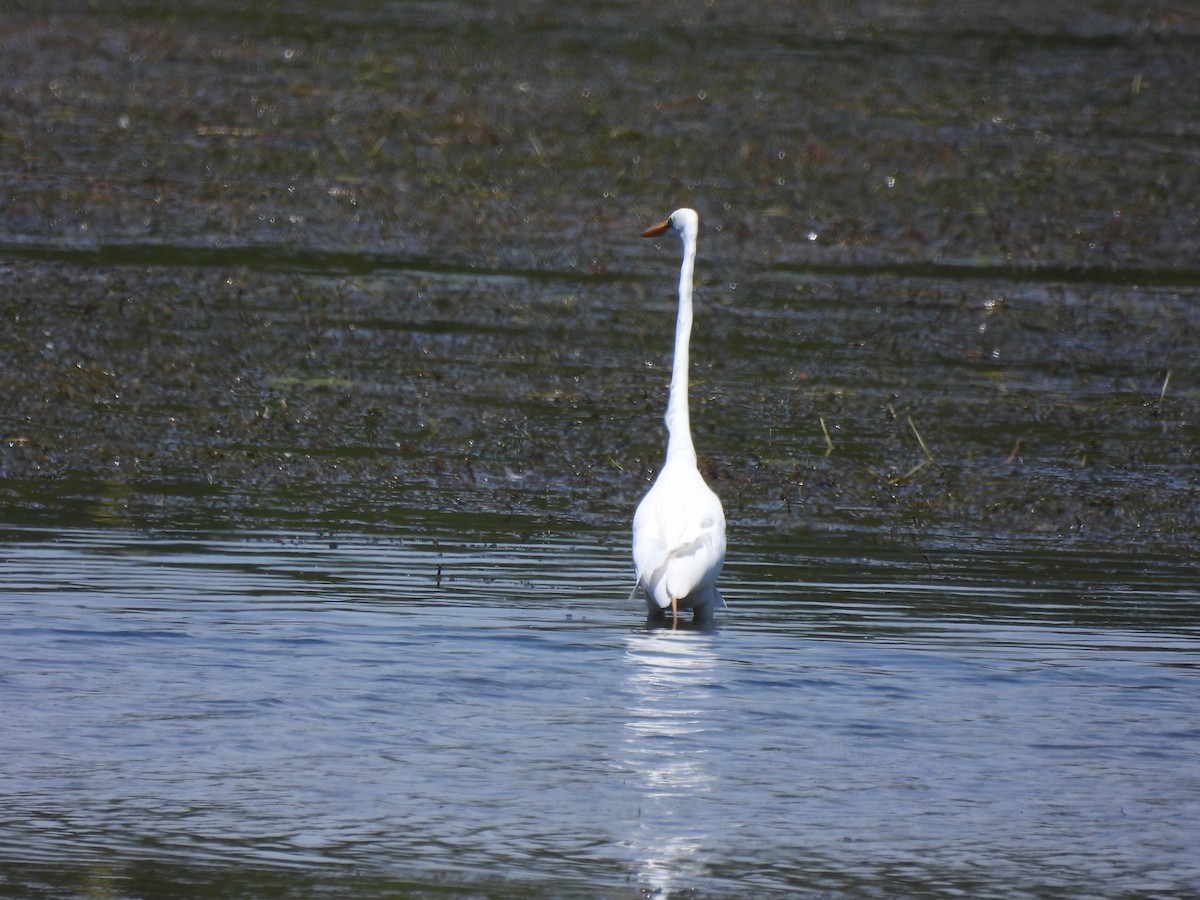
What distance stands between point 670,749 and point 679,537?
1761mm

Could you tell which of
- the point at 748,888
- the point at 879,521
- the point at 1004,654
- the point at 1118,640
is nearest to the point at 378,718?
the point at 748,888

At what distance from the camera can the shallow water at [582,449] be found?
5.52 m

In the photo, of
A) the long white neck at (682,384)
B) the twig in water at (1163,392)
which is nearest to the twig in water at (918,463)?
the long white neck at (682,384)

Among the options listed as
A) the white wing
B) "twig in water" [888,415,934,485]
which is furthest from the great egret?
"twig in water" [888,415,934,485]

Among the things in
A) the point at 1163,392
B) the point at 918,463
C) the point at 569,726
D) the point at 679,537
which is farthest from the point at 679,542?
the point at 1163,392

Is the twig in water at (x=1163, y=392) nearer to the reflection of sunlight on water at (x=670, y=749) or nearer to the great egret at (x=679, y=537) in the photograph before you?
the great egret at (x=679, y=537)

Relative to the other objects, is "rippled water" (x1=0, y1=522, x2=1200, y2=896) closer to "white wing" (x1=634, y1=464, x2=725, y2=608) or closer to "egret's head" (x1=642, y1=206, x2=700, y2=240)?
"white wing" (x1=634, y1=464, x2=725, y2=608)

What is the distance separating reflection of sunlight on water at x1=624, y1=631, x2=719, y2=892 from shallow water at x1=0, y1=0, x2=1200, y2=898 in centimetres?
2

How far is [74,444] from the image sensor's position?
9.75 meters

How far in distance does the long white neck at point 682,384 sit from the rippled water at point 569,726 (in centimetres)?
52

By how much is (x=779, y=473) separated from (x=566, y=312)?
3.25m

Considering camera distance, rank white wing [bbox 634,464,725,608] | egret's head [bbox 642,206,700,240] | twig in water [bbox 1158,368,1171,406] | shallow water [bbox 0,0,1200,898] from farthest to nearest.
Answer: twig in water [bbox 1158,368,1171,406]
egret's head [bbox 642,206,700,240]
white wing [bbox 634,464,725,608]
shallow water [bbox 0,0,1200,898]

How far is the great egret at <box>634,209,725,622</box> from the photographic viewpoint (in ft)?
24.5

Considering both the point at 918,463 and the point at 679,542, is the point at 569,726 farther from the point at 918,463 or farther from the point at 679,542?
the point at 918,463
